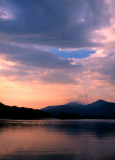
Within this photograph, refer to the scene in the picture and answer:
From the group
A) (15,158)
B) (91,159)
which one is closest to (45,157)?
(15,158)

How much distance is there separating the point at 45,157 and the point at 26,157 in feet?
4.76

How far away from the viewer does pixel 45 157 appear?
723 inches

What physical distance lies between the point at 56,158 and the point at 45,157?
38.6 inches

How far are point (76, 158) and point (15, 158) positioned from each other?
4.58 m

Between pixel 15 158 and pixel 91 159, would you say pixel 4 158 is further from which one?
pixel 91 159

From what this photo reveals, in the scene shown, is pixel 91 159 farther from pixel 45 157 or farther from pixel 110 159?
pixel 45 157

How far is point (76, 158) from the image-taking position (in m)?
18.1

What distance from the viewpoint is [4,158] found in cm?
1752

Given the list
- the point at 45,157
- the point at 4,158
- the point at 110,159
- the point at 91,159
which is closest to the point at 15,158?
the point at 4,158

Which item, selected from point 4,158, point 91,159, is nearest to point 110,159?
point 91,159

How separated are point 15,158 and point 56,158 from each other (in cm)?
305

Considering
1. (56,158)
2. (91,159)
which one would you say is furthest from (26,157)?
(91,159)

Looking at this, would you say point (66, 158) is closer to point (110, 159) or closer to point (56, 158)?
point (56, 158)

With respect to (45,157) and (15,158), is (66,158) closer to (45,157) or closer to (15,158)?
(45,157)
